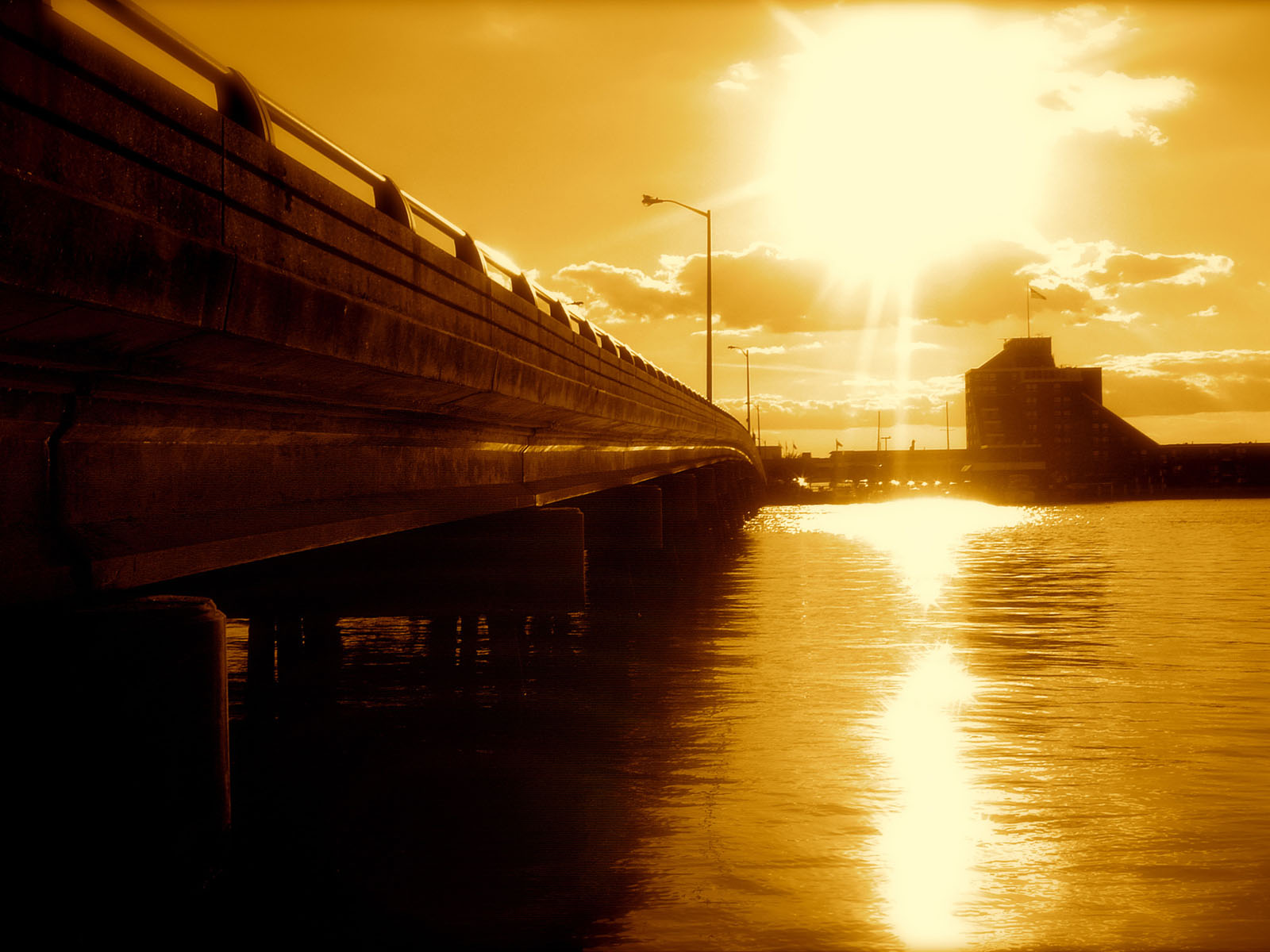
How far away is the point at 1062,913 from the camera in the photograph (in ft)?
25.0

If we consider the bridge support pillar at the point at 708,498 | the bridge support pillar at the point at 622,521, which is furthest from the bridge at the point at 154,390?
the bridge support pillar at the point at 708,498

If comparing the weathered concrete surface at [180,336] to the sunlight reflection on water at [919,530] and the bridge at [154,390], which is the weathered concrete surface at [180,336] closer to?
the bridge at [154,390]

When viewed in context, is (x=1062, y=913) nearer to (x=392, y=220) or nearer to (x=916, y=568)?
(x=392, y=220)

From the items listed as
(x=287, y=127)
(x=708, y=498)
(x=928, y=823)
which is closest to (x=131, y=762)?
(x=287, y=127)

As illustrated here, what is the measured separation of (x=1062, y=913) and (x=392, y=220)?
5.89 m

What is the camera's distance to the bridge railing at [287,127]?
5.61 meters

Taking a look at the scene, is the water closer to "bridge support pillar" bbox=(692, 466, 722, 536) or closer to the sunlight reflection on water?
the sunlight reflection on water

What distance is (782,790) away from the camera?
1091cm

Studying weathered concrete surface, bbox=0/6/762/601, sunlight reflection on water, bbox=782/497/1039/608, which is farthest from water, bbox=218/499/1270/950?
sunlight reflection on water, bbox=782/497/1039/608

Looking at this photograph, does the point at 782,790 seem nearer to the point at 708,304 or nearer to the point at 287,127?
the point at 287,127

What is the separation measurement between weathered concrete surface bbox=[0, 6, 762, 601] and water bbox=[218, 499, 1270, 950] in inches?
103

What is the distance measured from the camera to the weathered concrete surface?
452cm

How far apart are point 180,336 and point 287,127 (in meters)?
2.11

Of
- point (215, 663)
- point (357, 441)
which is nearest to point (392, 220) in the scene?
point (357, 441)
